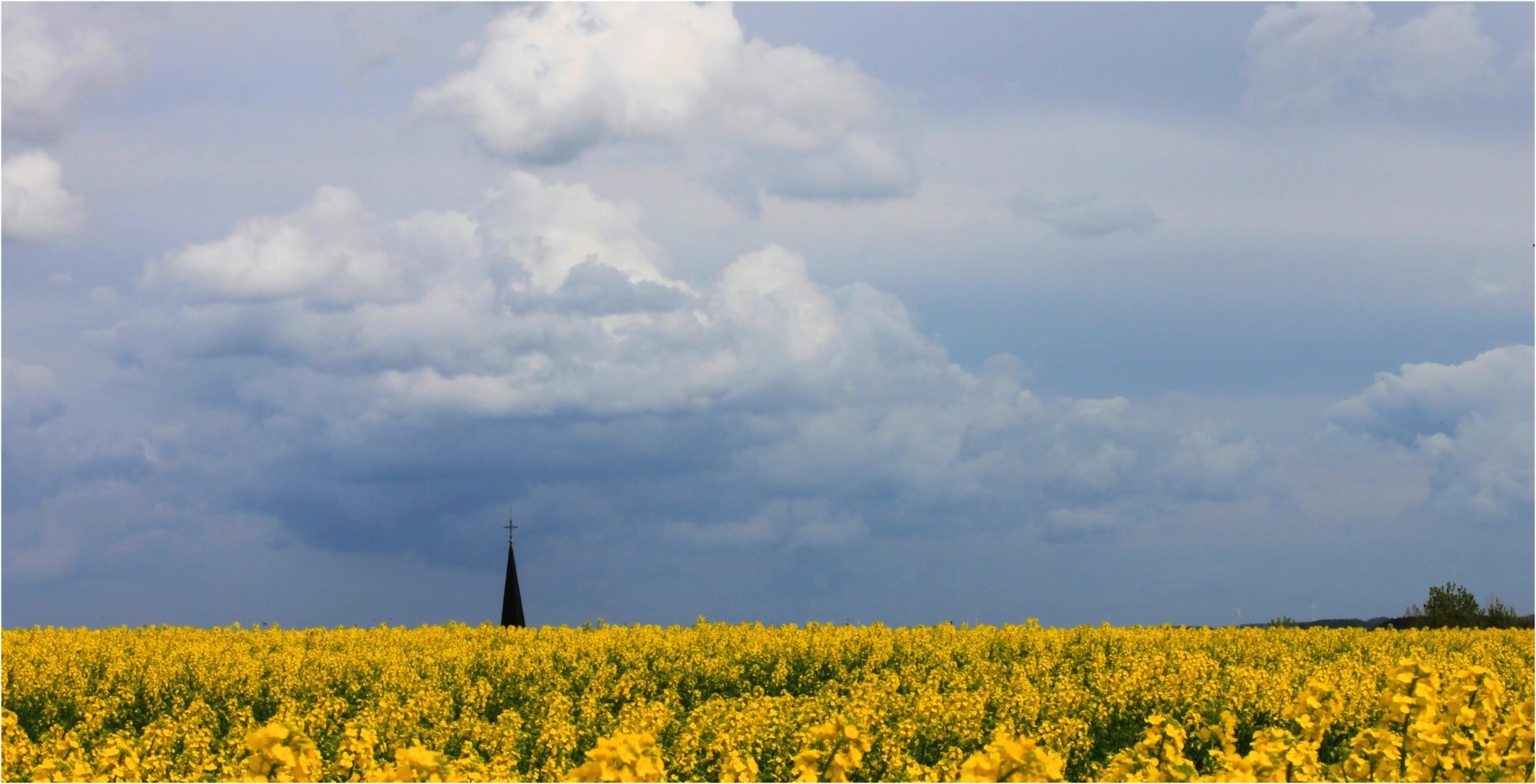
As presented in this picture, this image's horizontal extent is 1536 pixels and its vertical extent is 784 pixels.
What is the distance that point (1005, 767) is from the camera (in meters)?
6.22

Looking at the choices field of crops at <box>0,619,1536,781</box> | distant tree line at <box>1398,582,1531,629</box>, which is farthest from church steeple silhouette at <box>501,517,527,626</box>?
distant tree line at <box>1398,582,1531,629</box>

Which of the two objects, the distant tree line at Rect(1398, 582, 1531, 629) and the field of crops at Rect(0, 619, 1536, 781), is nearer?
the field of crops at Rect(0, 619, 1536, 781)

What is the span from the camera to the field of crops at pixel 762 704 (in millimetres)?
7699

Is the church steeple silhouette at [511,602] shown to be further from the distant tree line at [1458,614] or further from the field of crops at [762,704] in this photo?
the distant tree line at [1458,614]

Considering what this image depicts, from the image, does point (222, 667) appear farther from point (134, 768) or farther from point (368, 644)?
point (134, 768)

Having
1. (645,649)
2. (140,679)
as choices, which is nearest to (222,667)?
(140,679)

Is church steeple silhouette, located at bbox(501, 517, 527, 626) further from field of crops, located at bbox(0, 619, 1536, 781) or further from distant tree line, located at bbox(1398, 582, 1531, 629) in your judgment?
distant tree line, located at bbox(1398, 582, 1531, 629)

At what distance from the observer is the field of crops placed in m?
7.70

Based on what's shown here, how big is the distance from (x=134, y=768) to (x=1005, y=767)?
6487 millimetres

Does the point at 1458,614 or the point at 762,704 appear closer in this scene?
the point at 762,704

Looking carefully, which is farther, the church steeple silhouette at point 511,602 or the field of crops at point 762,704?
the church steeple silhouette at point 511,602

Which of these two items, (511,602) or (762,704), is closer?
(762,704)

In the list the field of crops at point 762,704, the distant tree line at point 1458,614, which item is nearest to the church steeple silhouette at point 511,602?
the field of crops at point 762,704

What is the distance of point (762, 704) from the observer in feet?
35.5
